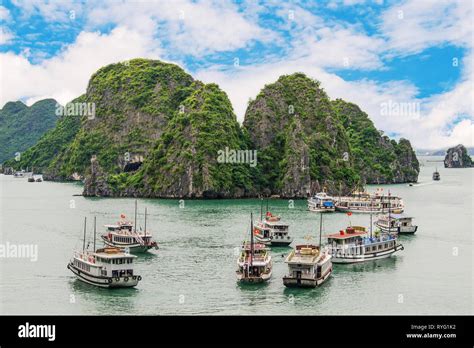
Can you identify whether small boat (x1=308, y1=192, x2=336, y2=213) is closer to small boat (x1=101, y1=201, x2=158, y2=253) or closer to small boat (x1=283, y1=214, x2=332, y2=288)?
small boat (x1=101, y1=201, x2=158, y2=253)

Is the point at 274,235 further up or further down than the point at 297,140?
further down

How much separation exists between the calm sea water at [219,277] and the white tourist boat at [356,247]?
1.14 metres

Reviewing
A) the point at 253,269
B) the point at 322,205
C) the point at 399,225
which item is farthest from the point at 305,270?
the point at 322,205

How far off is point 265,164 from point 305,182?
18.2 m

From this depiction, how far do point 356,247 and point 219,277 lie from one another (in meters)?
→ 16.2

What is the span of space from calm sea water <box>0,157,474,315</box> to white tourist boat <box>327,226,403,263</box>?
Result: 114 centimetres

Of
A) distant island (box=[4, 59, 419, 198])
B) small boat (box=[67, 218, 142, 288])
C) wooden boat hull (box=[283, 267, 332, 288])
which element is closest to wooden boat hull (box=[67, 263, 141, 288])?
small boat (box=[67, 218, 142, 288])

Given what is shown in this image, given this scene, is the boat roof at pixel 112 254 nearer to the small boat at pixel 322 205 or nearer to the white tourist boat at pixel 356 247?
the white tourist boat at pixel 356 247

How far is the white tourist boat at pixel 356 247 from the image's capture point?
57.0 metres

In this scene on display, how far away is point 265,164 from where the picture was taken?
15750cm

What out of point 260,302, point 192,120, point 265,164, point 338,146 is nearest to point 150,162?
point 192,120

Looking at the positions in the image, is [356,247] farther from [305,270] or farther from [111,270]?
[111,270]

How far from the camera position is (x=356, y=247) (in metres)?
57.7

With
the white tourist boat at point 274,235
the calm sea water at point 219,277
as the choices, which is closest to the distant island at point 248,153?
the calm sea water at point 219,277
